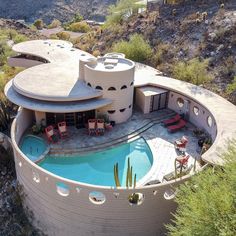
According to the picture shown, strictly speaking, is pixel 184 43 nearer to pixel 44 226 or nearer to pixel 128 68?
pixel 128 68

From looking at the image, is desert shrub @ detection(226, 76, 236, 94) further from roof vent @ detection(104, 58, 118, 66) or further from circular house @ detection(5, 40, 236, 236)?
roof vent @ detection(104, 58, 118, 66)

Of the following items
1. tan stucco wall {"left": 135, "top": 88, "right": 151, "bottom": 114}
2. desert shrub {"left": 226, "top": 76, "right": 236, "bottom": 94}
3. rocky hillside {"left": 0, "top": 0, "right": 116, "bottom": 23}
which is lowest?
rocky hillside {"left": 0, "top": 0, "right": 116, "bottom": 23}

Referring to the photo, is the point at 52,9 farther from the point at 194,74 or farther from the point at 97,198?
the point at 97,198

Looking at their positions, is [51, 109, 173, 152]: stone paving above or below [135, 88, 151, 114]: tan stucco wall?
below

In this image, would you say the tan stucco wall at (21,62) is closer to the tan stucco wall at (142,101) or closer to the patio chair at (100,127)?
the tan stucco wall at (142,101)

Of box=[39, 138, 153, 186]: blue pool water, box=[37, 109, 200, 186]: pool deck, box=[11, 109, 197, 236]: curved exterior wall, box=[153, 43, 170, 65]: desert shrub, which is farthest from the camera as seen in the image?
box=[153, 43, 170, 65]: desert shrub

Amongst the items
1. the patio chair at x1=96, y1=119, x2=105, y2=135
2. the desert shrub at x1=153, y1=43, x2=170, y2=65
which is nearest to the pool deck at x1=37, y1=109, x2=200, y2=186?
the patio chair at x1=96, y1=119, x2=105, y2=135

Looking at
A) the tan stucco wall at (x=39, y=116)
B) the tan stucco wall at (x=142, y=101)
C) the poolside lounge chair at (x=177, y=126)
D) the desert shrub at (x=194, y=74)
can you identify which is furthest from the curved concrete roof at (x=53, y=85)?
the desert shrub at (x=194, y=74)
